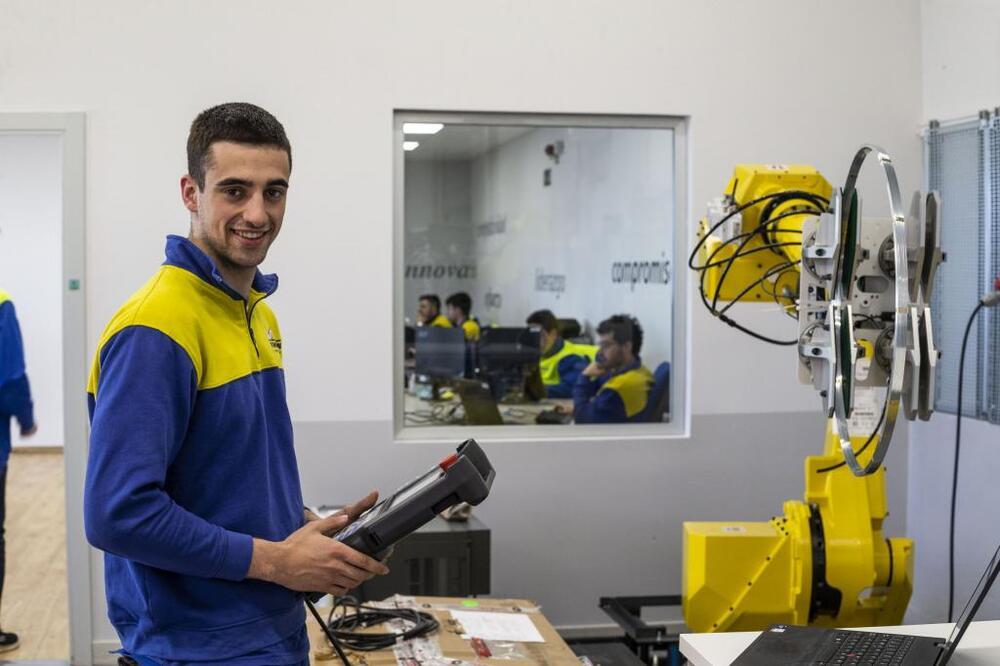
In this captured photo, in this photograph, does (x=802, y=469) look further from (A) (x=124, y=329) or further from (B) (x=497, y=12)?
(A) (x=124, y=329)

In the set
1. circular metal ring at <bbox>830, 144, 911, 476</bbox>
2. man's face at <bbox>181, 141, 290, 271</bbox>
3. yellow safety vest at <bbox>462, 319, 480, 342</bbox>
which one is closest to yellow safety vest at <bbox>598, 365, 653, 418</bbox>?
yellow safety vest at <bbox>462, 319, 480, 342</bbox>

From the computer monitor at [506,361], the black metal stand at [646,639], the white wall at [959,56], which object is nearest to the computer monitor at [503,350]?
the computer monitor at [506,361]

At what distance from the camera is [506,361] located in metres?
4.45

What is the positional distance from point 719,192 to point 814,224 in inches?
84.4

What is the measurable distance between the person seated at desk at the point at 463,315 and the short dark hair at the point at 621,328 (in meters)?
0.53

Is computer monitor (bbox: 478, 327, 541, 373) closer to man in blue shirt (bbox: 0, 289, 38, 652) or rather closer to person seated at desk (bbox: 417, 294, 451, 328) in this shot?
person seated at desk (bbox: 417, 294, 451, 328)

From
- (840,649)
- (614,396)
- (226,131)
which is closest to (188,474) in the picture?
(226,131)

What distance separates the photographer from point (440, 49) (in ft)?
13.8

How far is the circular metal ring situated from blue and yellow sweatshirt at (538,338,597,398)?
8.34ft

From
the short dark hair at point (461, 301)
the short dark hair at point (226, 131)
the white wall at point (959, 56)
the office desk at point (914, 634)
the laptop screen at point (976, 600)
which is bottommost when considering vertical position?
the office desk at point (914, 634)

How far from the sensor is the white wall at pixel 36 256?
8.55 metres

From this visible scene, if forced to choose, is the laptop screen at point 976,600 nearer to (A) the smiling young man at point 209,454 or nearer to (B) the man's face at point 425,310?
(A) the smiling young man at point 209,454

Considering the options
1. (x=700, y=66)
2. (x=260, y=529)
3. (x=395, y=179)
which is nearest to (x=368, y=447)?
(x=395, y=179)

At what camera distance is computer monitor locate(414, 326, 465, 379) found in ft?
14.3
